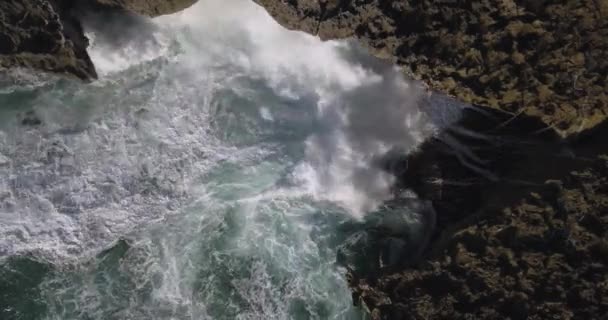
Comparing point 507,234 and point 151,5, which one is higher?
point 151,5

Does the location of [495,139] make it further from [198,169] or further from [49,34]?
[49,34]

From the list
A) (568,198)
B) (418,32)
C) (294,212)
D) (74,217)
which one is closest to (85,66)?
(74,217)

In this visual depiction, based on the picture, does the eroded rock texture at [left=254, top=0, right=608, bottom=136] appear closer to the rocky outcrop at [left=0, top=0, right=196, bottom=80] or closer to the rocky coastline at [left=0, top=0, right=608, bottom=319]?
the rocky coastline at [left=0, top=0, right=608, bottom=319]

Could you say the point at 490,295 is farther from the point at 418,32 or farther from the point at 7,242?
the point at 7,242

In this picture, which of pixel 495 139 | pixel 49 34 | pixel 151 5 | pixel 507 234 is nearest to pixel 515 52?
pixel 495 139

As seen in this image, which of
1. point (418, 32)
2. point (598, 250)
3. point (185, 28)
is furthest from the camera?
point (185, 28)

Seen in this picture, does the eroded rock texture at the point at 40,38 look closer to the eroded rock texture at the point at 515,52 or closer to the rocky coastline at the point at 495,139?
the rocky coastline at the point at 495,139
